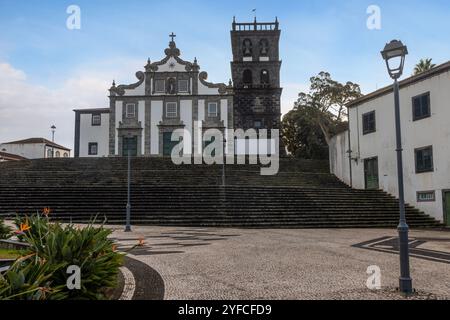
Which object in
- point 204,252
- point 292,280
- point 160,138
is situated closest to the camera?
point 292,280

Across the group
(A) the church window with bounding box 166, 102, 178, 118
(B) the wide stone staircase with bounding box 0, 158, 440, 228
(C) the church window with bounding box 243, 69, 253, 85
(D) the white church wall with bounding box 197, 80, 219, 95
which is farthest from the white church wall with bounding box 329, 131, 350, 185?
(C) the church window with bounding box 243, 69, 253, 85

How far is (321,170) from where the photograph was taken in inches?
1256

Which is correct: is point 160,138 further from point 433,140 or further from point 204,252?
point 204,252

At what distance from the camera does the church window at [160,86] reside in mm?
38125

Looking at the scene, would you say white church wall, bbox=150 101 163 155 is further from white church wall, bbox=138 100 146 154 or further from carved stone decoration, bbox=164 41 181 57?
carved stone decoration, bbox=164 41 181 57

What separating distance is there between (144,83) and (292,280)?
3377 cm

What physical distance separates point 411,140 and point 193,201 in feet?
37.1

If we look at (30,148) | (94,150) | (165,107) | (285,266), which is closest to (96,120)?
(94,150)

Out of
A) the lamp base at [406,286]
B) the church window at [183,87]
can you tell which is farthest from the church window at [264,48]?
the lamp base at [406,286]

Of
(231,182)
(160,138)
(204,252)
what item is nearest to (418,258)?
(204,252)

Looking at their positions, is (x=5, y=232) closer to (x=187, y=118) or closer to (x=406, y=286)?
(x=406, y=286)

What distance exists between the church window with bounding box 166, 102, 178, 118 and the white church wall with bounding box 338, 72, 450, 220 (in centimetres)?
1689

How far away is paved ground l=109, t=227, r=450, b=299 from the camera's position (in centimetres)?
588

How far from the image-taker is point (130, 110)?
124ft
